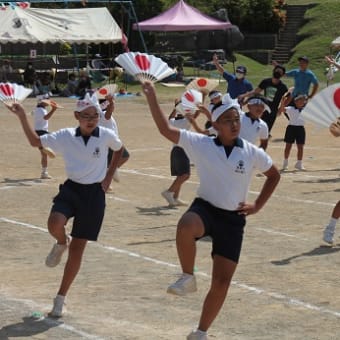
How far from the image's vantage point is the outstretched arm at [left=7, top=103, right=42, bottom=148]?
8.09 m

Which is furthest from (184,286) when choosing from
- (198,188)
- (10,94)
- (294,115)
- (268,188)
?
(294,115)

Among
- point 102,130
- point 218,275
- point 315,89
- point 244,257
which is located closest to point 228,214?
point 218,275

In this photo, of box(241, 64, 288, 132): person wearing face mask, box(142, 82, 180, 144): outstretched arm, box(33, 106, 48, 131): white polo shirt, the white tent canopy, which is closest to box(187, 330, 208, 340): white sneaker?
box(142, 82, 180, 144): outstretched arm

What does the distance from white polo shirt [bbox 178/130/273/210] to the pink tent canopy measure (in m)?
32.8

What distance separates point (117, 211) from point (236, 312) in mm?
5908

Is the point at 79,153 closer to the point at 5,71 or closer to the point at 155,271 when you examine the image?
the point at 155,271

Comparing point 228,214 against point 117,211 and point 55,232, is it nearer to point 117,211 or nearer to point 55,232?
point 55,232

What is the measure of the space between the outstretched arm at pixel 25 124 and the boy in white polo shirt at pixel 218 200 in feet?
4.24

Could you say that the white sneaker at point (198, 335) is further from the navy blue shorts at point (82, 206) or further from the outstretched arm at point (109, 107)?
the outstretched arm at point (109, 107)

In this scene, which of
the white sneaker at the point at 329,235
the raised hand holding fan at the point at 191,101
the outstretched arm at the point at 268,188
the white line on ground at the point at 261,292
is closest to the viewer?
the outstretched arm at the point at 268,188

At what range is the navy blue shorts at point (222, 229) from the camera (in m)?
7.33

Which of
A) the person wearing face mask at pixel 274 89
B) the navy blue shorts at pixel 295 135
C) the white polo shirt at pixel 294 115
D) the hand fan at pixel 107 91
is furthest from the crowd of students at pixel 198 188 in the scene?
the person wearing face mask at pixel 274 89

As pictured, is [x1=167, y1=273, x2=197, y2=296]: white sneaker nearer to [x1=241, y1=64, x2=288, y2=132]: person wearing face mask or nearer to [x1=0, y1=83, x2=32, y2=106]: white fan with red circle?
[x1=0, y1=83, x2=32, y2=106]: white fan with red circle

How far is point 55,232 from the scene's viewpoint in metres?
8.45
